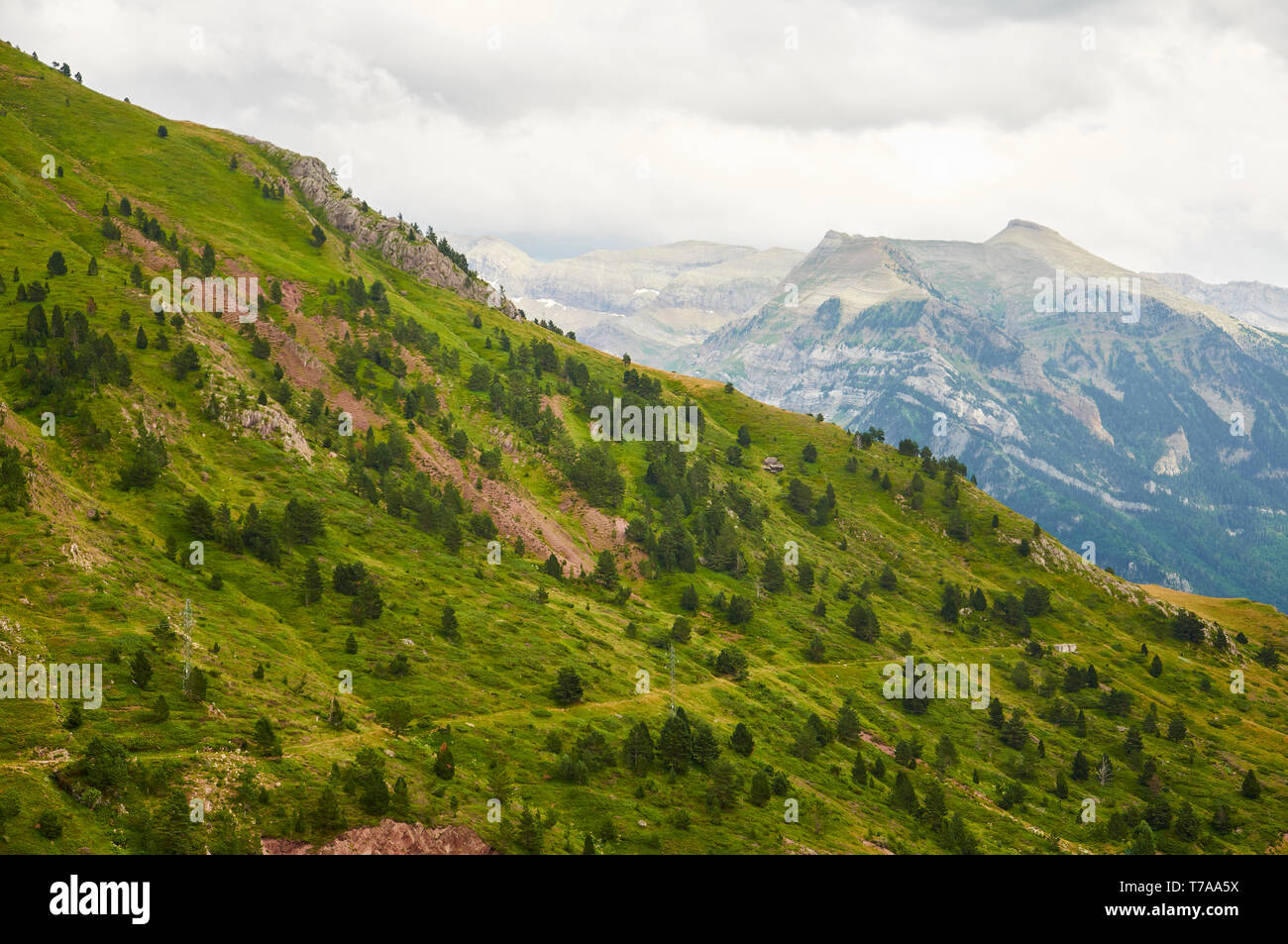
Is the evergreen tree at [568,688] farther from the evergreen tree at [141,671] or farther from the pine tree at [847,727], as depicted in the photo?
the evergreen tree at [141,671]

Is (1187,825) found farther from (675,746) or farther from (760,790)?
(675,746)

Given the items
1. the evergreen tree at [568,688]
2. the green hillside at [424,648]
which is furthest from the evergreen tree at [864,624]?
the evergreen tree at [568,688]

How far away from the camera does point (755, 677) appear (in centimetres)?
14175

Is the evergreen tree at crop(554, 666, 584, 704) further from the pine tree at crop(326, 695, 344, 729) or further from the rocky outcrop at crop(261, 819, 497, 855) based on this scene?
the rocky outcrop at crop(261, 819, 497, 855)

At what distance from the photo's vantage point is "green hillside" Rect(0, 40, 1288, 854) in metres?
71.4

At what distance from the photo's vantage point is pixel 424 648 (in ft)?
364

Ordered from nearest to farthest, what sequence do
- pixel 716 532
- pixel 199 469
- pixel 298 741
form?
1. pixel 298 741
2. pixel 199 469
3. pixel 716 532

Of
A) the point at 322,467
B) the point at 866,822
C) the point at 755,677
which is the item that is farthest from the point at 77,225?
the point at 866,822

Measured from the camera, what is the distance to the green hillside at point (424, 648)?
7144cm

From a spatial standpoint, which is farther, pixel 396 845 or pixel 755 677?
pixel 755 677

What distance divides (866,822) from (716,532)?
321 ft

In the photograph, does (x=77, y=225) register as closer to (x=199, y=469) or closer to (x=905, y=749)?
(x=199, y=469)

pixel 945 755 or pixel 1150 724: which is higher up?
pixel 945 755

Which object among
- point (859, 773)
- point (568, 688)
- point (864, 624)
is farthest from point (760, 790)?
point (864, 624)
